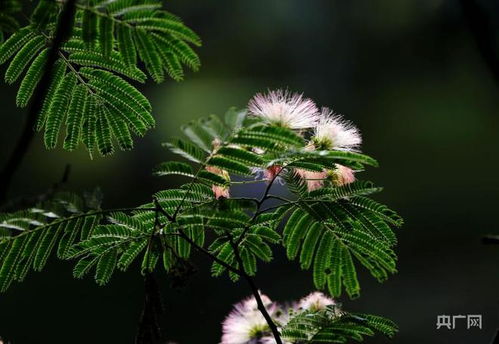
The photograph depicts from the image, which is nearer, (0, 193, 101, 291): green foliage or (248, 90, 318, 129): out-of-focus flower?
(0, 193, 101, 291): green foliage

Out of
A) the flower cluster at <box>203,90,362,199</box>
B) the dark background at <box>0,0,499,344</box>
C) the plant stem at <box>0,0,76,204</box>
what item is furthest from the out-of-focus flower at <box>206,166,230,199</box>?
the dark background at <box>0,0,499,344</box>

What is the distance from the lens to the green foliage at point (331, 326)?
1.28m

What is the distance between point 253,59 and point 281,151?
4863 millimetres

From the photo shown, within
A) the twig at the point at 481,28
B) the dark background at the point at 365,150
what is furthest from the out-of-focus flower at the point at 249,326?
the dark background at the point at 365,150

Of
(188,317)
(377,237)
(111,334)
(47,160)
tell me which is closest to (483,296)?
(188,317)

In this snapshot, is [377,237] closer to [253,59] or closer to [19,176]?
[19,176]

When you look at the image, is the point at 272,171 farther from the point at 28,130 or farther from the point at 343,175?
the point at 28,130

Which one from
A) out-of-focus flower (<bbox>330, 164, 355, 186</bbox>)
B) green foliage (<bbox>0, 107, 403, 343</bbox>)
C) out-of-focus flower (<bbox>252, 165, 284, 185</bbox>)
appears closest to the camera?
green foliage (<bbox>0, 107, 403, 343</bbox>)

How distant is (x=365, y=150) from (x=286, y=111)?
4260 millimetres

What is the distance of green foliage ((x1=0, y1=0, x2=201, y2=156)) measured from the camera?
3.90ft

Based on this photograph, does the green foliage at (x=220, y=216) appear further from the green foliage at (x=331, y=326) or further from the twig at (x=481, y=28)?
the twig at (x=481, y=28)

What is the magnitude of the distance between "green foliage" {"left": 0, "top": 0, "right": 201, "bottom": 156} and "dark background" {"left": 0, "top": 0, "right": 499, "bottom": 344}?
2870 mm

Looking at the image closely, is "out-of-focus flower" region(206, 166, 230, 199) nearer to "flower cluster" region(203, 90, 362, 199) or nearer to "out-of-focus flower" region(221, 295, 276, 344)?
"flower cluster" region(203, 90, 362, 199)

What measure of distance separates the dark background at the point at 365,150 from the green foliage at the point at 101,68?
2.87 meters
